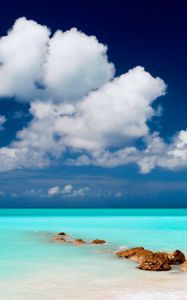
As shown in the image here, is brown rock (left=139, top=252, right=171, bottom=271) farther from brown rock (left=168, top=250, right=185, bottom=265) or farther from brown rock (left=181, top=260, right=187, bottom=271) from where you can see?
brown rock (left=168, top=250, right=185, bottom=265)

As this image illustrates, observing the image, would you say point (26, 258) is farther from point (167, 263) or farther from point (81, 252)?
point (167, 263)

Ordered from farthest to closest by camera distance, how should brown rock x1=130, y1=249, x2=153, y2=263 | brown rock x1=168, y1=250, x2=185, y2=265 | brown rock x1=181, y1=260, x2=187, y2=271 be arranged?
brown rock x1=130, y1=249, x2=153, y2=263, brown rock x1=168, y1=250, x2=185, y2=265, brown rock x1=181, y1=260, x2=187, y2=271

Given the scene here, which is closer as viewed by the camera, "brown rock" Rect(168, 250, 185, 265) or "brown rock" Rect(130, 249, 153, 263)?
"brown rock" Rect(168, 250, 185, 265)

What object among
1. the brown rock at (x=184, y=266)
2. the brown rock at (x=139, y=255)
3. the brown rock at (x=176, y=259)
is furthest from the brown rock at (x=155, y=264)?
the brown rock at (x=139, y=255)

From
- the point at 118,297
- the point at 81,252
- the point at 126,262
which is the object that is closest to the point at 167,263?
the point at 126,262

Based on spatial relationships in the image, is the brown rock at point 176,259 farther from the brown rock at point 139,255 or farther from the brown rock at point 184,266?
the brown rock at point 139,255

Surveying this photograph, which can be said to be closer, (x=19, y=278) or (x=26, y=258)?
(x=19, y=278)

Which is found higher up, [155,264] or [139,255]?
[139,255]

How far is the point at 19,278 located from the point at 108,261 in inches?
190

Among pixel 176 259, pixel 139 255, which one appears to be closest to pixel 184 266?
pixel 176 259

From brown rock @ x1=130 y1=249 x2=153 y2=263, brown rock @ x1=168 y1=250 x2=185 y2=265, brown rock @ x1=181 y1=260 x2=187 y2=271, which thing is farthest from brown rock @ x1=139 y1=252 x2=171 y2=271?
brown rock @ x1=130 y1=249 x2=153 y2=263

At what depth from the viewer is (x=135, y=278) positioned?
1448 cm

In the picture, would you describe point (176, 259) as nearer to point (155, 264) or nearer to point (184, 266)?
point (184, 266)

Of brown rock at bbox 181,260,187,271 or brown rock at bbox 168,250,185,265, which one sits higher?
brown rock at bbox 168,250,185,265
